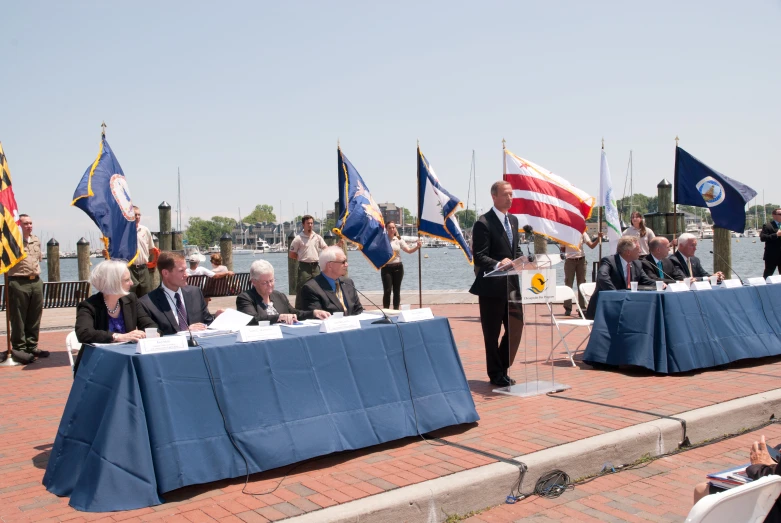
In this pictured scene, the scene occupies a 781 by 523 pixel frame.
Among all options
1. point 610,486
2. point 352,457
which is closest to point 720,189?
point 610,486

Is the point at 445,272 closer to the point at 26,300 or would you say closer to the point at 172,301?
the point at 26,300

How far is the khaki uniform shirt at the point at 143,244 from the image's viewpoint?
37.2 feet

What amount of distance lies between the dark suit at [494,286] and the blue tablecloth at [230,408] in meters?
1.75

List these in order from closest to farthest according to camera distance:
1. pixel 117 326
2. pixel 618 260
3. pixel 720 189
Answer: pixel 117 326, pixel 618 260, pixel 720 189

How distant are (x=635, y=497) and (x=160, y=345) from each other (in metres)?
3.25

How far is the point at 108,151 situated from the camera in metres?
10.4

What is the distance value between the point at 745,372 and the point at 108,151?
8843mm

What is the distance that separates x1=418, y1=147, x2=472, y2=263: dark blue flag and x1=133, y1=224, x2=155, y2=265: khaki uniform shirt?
15.2ft

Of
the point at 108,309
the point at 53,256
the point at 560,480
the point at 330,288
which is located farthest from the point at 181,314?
the point at 53,256

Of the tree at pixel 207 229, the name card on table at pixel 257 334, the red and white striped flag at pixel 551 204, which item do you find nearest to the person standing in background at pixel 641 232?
the red and white striped flag at pixel 551 204

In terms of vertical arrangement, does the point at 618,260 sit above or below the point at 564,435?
above

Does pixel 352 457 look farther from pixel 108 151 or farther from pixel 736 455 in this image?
pixel 108 151

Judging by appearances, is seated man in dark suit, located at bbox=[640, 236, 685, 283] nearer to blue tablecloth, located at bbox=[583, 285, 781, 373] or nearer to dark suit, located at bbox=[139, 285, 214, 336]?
blue tablecloth, located at bbox=[583, 285, 781, 373]

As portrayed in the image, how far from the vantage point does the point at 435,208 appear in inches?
508
